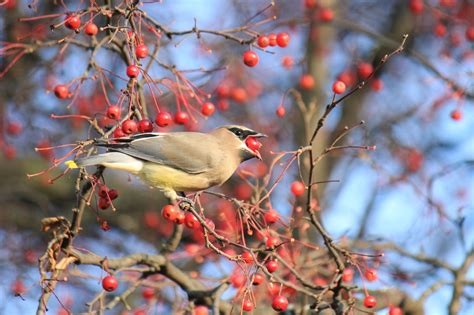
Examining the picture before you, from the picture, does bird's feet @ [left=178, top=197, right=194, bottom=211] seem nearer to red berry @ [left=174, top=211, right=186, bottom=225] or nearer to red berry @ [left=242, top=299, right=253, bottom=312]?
red berry @ [left=174, top=211, right=186, bottom=225]

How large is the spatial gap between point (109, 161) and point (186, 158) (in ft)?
1.97

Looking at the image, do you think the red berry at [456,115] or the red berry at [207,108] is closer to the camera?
the red berry at [207,108]

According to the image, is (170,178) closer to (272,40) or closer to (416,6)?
(272,40)

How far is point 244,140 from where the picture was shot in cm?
431

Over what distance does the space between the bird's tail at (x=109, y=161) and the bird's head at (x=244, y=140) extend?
0.56m

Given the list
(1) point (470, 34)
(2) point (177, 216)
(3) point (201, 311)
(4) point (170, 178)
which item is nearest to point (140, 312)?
(3) point (201, 311)

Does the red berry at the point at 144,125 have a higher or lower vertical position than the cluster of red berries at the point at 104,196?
higher

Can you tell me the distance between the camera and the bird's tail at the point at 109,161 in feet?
11.0

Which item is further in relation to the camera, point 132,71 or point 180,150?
point 180,150

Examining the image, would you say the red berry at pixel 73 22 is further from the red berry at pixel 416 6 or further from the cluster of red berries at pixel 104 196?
the red berry at pixel 416 6

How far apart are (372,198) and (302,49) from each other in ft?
6.42

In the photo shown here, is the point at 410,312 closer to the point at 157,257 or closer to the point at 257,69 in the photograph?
the point at 157,257

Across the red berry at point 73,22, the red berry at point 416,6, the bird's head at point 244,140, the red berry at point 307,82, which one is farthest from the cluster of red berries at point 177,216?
the red berry at point 416,6

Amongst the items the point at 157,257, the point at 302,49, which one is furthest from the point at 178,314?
the point at 302,49
